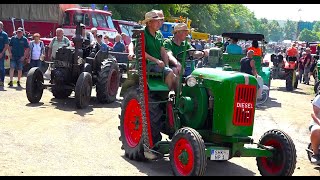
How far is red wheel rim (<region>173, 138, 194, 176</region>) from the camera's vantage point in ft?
18.5

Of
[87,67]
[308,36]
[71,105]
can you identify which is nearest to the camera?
[71,105]

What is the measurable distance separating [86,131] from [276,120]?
4.43 metres

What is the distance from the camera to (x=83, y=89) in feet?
34.8

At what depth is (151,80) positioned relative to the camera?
6.66 meters

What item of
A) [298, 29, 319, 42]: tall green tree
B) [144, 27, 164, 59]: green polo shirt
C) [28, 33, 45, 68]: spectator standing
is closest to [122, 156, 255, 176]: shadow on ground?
[144, 27, 164, 59]: green polo shirt

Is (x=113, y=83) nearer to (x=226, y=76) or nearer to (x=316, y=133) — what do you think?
(x=316, y=133)

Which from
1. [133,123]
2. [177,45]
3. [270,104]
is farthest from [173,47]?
[270,104]

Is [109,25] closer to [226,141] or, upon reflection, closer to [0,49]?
[0,49]

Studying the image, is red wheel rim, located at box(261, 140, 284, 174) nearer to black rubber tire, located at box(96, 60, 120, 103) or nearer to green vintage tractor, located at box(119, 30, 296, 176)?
green vintage tractor, located at box(119, 30, 296, 176)

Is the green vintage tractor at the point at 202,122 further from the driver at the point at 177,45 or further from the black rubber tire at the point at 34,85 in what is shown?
the black rubber tire at the point at 34,85

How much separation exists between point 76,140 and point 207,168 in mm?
2166

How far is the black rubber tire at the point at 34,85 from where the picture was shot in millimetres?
10922

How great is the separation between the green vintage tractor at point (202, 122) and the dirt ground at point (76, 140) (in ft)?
1.34

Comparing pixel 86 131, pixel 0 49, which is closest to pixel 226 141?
pixel 86 131
